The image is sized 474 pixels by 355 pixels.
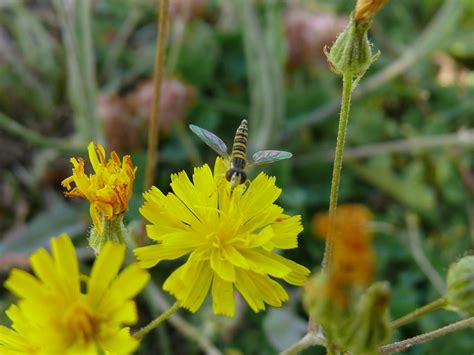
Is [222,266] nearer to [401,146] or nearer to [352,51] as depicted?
[352,51]

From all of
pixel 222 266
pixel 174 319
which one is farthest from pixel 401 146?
pixel 222 266

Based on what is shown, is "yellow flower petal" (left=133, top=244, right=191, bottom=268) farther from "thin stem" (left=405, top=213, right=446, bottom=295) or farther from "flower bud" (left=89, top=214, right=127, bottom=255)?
"thin stem" (left=405, top=213, right=446, bottom=295)

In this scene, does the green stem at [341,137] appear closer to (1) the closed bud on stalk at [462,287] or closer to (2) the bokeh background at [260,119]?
(1) the closed bud on stalk at [462,287]

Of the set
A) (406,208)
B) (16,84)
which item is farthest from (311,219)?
(16,84)

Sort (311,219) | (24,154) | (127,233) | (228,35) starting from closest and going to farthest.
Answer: (127,233) < (311,219) < (24,154) < (228,35)

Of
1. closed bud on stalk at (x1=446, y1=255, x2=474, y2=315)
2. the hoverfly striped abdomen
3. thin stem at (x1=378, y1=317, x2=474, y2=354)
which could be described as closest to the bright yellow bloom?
the hoverfly striped abdomen

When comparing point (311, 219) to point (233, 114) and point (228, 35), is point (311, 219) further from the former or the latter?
point (228, 35)

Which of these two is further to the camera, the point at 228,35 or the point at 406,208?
the point at 228,35
